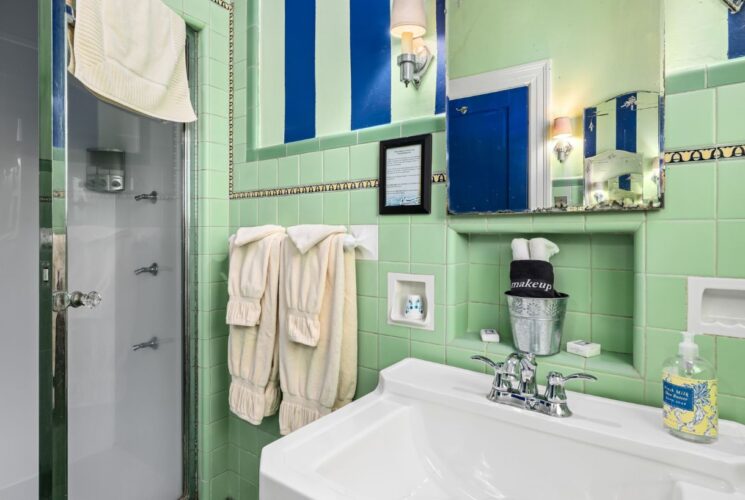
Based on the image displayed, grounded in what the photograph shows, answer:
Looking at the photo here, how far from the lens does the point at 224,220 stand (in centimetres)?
165

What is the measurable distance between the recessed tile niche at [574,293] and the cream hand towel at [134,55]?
103 centimetres

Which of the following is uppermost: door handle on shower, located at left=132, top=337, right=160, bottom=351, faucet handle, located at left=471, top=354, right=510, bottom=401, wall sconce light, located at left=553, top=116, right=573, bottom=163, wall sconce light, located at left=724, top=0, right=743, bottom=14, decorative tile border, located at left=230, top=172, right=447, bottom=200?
wall sconce light, located at left=724, top=0, right=743, bottom=14

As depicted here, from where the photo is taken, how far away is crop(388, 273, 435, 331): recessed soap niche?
1.14 m

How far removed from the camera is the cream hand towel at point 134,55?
1.09 metres

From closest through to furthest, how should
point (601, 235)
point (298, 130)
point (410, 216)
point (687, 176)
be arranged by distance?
point (687, 176) < point (601, 235) < point (410, 216) < point (298, 130)

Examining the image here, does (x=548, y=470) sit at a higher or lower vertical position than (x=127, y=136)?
lower

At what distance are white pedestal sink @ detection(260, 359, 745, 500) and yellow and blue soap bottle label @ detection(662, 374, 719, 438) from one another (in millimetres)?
27

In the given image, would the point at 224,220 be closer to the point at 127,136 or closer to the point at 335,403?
the point at 127,136

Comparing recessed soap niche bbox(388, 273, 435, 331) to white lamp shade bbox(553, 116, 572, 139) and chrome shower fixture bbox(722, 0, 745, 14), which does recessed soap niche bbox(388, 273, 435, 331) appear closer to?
white lamp shade bbox(553, 116, 572, 139)

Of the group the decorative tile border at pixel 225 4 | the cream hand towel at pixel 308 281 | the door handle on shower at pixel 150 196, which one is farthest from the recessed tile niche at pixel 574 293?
the decorative tile border at pixel 225 4

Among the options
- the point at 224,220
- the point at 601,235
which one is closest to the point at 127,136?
the point at 224,220

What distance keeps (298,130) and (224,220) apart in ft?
1.62

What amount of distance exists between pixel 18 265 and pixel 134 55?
95 centimetres

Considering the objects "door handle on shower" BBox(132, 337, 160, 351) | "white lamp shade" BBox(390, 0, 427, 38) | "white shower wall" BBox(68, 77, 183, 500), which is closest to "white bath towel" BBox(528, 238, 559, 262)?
"white lamp shade" BBox(390, 0, 427, 38)
